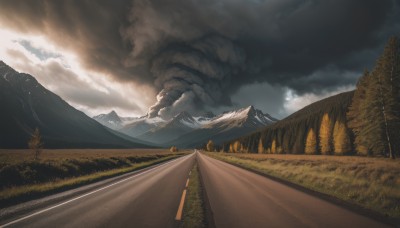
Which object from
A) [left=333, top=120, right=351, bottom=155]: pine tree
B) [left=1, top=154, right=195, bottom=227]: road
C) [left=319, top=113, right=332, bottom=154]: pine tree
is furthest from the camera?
[left=319, top=113, right=332, bottom=154]: pine tree

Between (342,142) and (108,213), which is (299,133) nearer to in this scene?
(342,142)

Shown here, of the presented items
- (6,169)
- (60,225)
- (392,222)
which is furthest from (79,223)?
(6,169)

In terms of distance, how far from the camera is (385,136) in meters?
34.8

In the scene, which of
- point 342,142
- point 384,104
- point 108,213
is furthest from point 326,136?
point 108,213

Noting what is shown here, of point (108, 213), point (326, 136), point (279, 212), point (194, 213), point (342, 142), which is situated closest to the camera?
point (194, 213)

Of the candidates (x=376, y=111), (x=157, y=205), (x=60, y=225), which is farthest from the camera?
(x=376, y=111)

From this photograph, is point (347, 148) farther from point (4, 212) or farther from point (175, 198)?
point (4, 212)

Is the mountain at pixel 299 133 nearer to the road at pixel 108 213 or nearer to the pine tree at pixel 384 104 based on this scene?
the pine tree at pixel 384 104

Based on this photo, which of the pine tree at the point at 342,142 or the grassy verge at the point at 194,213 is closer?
the grassy verge at the point at 194,213

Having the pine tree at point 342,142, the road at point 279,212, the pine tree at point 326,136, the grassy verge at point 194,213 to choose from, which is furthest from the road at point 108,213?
the pine tree at point 326,136

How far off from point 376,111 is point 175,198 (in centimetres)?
3582

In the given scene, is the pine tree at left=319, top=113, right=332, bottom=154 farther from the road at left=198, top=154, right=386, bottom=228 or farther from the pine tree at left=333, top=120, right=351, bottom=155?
the road at left=198, top=154, right=386, bottom=228

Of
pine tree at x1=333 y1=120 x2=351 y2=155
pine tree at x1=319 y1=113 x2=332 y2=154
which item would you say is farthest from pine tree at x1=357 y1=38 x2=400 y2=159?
pine tree at x1=319 y1=113 x2=332 y2=154

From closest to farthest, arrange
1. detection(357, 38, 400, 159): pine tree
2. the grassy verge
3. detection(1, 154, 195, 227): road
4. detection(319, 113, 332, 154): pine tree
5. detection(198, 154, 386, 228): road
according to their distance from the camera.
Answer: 1. the grassy verge
2. detection(1, 154, 195, 227): road
3. detection(198, 154, 386, 228): road
4. detection(357, 38, 400, 159): pine tree
5. detection(319, 113, 332, 154): pine tree
